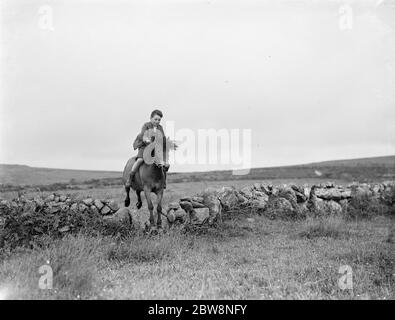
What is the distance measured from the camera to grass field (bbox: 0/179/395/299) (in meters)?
5.03

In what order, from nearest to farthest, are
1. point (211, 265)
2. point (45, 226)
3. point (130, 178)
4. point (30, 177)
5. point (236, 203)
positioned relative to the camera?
point (211, 265) → point (45, 226) → point (130, 178) → point (236, 203) → point (30, 177)

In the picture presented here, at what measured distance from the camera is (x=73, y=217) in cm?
862

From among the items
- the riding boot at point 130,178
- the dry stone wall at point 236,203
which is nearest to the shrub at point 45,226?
the dry stone wall at point 236,203

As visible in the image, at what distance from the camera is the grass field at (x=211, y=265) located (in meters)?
5.03

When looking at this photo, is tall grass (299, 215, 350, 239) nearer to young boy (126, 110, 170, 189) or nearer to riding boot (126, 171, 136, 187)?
young boy (126, 110, 170, 189)

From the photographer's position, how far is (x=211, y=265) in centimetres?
682

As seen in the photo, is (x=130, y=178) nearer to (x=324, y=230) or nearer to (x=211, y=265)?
(x=211, y=265)

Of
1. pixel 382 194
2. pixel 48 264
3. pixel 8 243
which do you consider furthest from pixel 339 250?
pixel 382 194

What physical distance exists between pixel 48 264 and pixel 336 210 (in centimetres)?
1037

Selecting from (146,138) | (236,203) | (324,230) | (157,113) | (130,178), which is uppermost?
(157,113)

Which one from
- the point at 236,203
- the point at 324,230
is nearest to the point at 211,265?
the point at 324,230

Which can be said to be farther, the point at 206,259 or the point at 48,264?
the point at 206,259

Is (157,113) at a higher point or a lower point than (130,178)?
higher

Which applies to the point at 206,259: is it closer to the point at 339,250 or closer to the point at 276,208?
the point at 339,250
